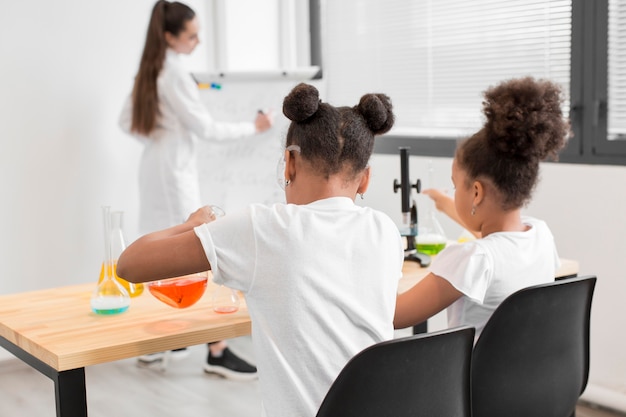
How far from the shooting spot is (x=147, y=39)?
3.41m

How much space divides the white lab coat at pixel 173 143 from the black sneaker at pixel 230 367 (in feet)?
2.07

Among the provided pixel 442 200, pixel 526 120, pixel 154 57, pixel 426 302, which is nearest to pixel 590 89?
pixel 442 200

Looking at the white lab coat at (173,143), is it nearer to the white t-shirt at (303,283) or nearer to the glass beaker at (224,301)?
the glass beaker at (224,301)

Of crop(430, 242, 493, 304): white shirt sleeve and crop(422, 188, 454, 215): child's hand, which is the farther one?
crop(422, 188, 454, 215): child's hand

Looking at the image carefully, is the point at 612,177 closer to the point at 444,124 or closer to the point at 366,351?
the point at 444,124

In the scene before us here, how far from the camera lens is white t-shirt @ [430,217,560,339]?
171cm

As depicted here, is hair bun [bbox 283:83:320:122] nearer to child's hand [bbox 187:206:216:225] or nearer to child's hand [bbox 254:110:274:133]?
child's hand [bbox 187:206:216:225]

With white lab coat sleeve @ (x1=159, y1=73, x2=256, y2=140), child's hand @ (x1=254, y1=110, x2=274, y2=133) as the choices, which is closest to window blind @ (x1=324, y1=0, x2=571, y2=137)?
child's hand @ (x1=254, y1=110, x2=274, y2=133)

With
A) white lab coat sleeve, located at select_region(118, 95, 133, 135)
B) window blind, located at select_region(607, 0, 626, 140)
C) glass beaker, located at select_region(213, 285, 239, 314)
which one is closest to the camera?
glass beaker, located at select_region(213, 285, 239, 314)

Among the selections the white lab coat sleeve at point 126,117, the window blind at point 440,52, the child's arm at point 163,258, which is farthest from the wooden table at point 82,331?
the window blind at point 440,52

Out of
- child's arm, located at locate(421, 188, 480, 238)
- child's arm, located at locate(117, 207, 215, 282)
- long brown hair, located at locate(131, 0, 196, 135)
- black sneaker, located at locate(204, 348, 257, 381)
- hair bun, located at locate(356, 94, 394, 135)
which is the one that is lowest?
black sneaker, located at locate(204, 348, 257, 381)

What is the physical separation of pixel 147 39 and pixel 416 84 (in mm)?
1281

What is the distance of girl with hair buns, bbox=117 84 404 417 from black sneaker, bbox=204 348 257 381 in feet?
6.72

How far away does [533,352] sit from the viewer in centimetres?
165
